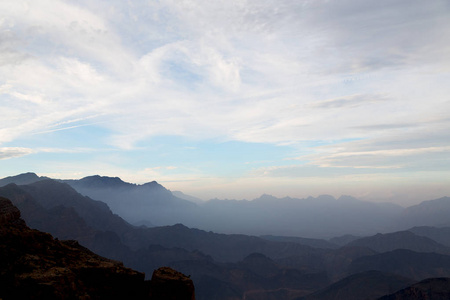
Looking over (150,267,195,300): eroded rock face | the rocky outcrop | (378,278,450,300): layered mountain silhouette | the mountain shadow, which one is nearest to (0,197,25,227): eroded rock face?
the rocky outcrop

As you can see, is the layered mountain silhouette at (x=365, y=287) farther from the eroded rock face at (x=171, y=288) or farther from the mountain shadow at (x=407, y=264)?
the eroded rock face at (x=171, y=288)

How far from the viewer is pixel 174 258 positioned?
169 meters

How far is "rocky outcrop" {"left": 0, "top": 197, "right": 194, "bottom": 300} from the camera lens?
14250 mm

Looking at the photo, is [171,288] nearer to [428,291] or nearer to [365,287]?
[428,291]

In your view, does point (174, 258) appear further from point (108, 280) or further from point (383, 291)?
point (108, 280)

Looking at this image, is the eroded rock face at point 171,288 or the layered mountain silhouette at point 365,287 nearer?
the eroded rock face at point 171,288

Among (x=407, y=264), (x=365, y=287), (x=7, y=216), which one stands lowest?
(x=407, y=264)

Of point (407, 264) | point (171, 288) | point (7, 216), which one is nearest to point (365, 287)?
point (407, 264)

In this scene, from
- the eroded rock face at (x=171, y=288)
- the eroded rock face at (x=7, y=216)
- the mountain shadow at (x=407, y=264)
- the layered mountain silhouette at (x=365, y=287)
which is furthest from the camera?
the mountain shadow at (x=407, y=264)

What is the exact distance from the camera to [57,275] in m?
15.1

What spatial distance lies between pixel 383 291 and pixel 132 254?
432 ft

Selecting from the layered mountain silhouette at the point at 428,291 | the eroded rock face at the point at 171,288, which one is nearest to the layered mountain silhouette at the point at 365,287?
the layered mountain silhouette at the point at 428,291

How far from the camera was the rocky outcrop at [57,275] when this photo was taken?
561 inches

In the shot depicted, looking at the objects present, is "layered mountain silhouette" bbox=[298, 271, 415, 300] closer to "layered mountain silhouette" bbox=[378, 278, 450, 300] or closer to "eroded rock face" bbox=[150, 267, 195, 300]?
"layered mountain silhouette" bbox=[378, 278, 450, 300]
